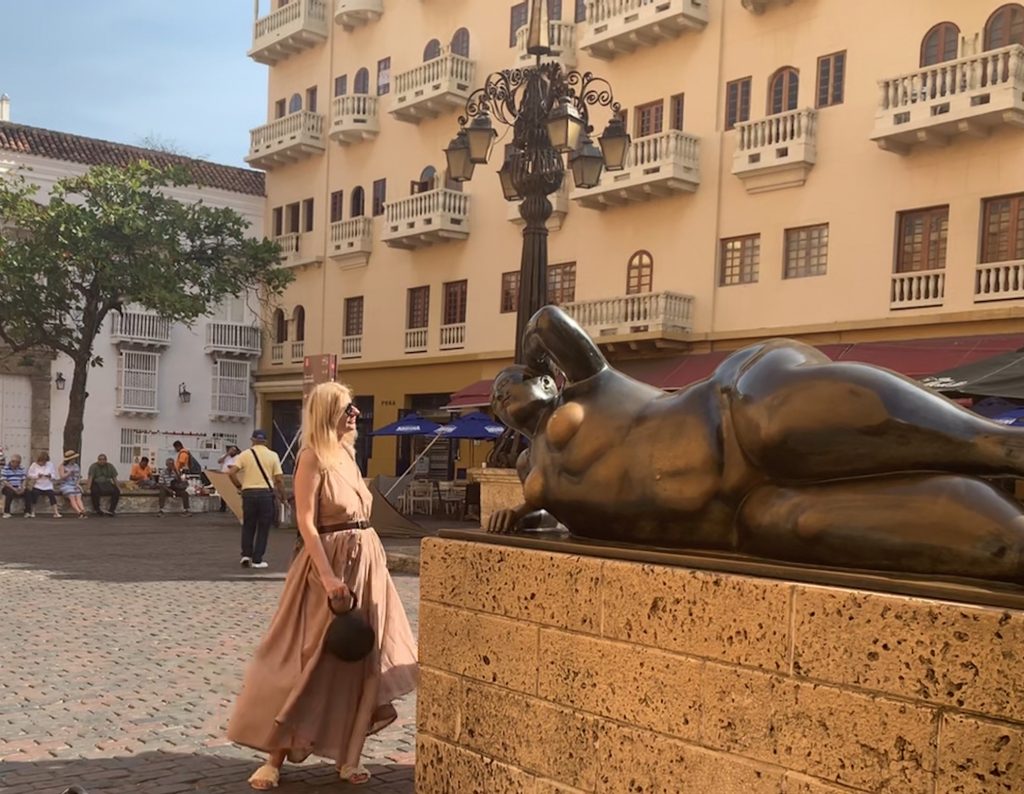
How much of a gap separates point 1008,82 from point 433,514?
46.7 ft

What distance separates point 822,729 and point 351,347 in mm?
29658

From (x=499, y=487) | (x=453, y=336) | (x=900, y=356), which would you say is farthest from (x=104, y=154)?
(x=499, y=487)

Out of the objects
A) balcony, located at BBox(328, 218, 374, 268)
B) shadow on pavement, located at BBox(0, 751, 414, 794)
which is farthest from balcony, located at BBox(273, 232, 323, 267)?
shadow on pavement, located at BBox(0, 751, 414, 794)

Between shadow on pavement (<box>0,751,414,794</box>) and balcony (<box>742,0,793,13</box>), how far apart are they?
62.5ft

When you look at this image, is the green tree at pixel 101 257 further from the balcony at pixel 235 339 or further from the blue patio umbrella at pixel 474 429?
the blue patio umbrella at pixel 474 429

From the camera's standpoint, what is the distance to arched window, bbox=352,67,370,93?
3125cm

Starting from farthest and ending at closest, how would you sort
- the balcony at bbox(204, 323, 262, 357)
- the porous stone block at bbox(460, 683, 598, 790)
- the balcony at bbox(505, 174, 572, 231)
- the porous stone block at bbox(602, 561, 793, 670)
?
the balcony at bbox(204, 323, 262, 357) < the balcony at bbox(505, 174, 572, 231) < the porous stone block at bbox(460, 683, 598, 790) < the porous stone block at bbox(602, 561, 793, 670)

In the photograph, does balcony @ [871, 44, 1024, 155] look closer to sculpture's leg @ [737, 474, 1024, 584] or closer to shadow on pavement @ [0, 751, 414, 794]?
shadow on pavement @ [0, 751, 414, 794]

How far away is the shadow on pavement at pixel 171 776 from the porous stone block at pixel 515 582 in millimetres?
1569

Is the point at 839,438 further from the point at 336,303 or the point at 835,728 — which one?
the point at 336,303

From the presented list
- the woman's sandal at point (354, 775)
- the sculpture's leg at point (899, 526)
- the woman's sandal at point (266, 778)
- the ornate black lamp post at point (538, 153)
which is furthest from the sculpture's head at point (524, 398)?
the ornate black lamp post at point (538, 153)

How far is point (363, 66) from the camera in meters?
31.4

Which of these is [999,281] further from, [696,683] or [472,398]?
[696,683]

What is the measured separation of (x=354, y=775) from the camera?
4.62 m
